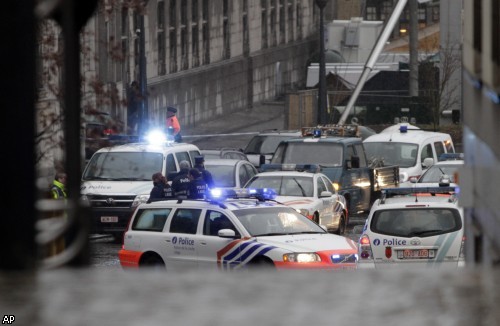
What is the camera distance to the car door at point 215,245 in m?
17.8

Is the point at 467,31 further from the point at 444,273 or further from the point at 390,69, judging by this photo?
the point at 390,69

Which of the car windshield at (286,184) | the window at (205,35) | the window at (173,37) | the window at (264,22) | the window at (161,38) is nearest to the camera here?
the car windshield at (286,184)

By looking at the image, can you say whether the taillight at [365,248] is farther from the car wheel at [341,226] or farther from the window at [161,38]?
the window at [161,38]

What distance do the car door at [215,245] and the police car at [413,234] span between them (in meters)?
1.70

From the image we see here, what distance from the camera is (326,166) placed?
1164 inches

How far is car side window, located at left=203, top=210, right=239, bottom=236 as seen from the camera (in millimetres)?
18359

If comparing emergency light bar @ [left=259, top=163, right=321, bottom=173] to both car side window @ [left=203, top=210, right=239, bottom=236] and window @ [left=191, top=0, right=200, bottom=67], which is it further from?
window @ [left=191, top=0, right=200, bottom=67]

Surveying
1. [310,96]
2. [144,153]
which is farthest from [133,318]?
[310,96]

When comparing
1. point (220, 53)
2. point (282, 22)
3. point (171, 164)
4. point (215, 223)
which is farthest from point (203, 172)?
point (282, 22)

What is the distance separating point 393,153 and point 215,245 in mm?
15749

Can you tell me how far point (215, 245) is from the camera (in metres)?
18.1

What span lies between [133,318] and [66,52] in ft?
2.75

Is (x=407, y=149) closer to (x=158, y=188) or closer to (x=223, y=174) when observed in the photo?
(x=223, y=174)

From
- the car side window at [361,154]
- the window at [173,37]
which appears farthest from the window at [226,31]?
the car side window at [361,154]
